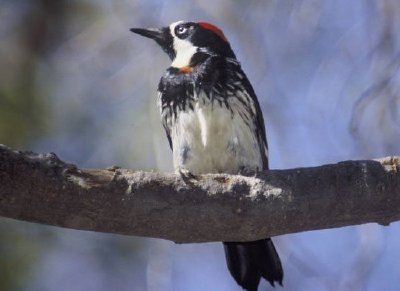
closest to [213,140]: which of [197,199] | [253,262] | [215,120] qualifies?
[215,120]

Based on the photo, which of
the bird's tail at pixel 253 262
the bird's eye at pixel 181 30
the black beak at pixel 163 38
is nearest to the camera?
the bird's tail at pixel 253 262

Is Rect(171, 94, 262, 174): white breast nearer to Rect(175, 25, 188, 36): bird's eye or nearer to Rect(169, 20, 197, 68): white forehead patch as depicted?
Rect(169, 20, 197, 68): white forehead patch

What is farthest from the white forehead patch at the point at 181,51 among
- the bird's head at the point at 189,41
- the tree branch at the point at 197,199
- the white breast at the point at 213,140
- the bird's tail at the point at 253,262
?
the tree branch at the point at 197,199

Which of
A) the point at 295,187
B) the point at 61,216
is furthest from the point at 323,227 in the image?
the point at 61,216

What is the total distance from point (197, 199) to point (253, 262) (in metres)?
0.84

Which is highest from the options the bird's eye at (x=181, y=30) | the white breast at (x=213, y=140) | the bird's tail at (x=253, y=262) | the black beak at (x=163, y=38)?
the bird's eye at (x=181, y=30)

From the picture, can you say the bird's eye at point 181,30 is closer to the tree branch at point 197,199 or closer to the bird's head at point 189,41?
the bird's head at point 189,41

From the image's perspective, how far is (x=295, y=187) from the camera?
234 cm

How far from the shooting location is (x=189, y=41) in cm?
368

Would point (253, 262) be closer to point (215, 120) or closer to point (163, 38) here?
point (215, 120)

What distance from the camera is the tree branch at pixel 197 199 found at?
6.98 ft

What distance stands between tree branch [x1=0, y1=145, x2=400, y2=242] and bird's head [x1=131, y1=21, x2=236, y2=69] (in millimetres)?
1292

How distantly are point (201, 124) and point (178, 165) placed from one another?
30cm

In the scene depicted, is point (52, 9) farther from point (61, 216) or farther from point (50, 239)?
point (61, 216)
